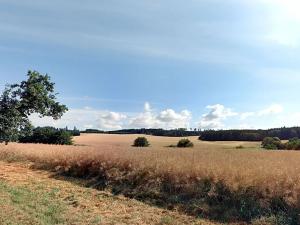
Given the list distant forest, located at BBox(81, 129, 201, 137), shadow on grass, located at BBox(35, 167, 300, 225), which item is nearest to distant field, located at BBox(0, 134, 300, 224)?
shadow on grass, located at BBox(35, 167, 300, 225)

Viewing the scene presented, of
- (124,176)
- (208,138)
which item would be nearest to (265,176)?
(124,176)

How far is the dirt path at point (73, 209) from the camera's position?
44.0ft

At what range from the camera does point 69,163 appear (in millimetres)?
28938

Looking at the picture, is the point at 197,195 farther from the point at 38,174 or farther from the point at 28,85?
the point at 28,85

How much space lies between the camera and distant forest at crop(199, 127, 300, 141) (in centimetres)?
9900

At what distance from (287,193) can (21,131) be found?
21224 millimetres

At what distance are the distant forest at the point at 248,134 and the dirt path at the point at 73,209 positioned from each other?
275ft

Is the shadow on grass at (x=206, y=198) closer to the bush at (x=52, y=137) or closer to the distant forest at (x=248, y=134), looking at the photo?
the bush at (x=52, y=137)

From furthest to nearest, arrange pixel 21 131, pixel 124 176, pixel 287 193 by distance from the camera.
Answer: pixel 21 131 → pixel 124 176 → pixel 287 193

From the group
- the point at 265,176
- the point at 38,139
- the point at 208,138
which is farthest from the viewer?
the point at 208,138

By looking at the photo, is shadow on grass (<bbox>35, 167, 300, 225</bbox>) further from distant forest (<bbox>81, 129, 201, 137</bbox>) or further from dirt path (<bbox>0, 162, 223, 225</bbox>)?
distant forest (<bbox>81, 129, 201, 137</bbox>)

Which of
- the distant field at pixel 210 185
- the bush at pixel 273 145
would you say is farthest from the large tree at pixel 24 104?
the bush at pixel 273 145

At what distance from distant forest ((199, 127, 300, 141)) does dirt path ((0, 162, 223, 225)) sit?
275 ft

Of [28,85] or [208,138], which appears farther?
[208,138]
